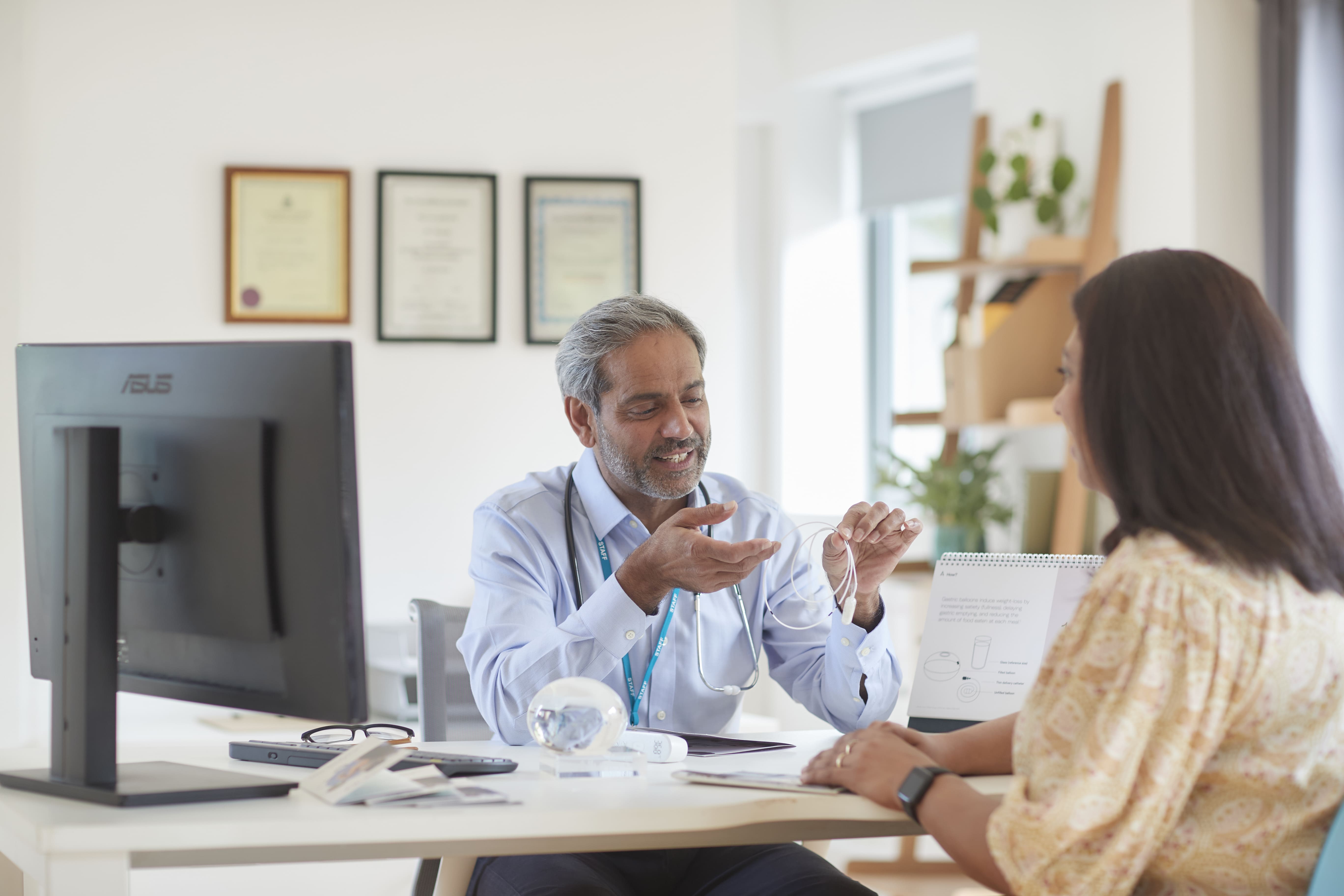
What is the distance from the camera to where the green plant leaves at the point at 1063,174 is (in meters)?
3.79

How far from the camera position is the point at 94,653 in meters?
1.23

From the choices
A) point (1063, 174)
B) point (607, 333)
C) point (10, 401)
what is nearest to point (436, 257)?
point (10, 401)

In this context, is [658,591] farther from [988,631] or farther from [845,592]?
[988,631]

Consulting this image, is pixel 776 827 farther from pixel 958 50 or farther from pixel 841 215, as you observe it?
pixel 841 215

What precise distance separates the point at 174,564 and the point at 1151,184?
321 cm

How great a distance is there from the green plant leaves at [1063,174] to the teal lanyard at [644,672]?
8.01 ft

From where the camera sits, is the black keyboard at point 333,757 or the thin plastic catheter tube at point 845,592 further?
the thin plastic catheter tube at point 845,592

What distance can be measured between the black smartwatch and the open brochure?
40 cm

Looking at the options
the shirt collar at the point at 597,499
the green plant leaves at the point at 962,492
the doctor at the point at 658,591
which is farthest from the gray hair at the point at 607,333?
the green plant leaves at the point at 962,492

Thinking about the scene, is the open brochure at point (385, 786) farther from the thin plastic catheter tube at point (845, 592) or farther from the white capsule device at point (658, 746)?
the thin plastic catheter tube at point (845, 592)

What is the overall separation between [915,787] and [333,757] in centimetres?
67

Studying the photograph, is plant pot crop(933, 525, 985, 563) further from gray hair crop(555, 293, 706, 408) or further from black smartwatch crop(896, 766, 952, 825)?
Result: black smartwatch crop(896, 766, 952, 825)

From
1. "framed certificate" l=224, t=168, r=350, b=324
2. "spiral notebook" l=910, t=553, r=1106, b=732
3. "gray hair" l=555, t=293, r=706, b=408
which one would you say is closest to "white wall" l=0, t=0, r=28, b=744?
"framed certificate" l=224, t=168, r=350, b=324

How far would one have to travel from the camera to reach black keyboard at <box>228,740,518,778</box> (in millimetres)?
1390
